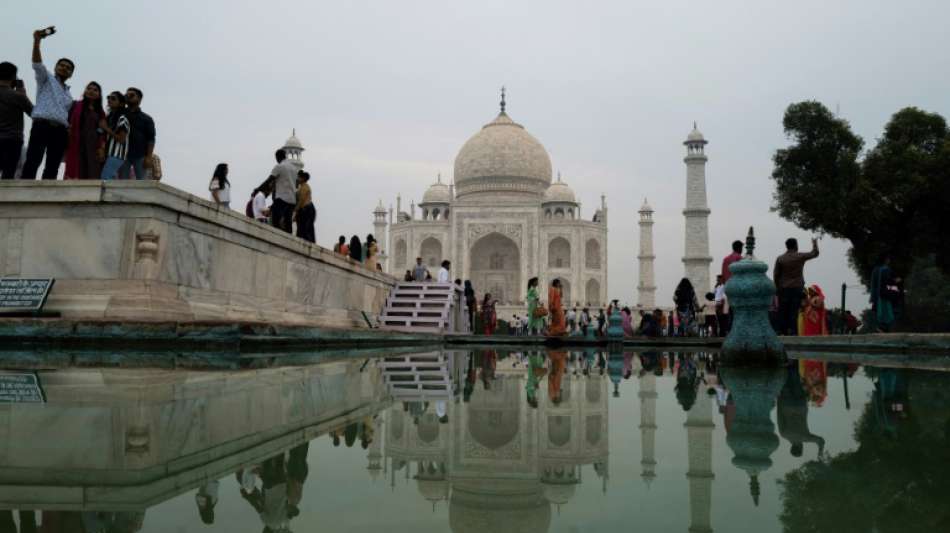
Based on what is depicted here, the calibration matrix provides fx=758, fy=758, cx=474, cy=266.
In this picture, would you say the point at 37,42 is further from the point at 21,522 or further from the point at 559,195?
the point at 559,195

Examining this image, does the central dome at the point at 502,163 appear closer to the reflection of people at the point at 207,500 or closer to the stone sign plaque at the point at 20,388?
the stone sign plaque at the point at 20,388

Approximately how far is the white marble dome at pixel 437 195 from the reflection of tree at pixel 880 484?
37.9 meters

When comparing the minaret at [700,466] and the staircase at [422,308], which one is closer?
the minaret at [700,466]

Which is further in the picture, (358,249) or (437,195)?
(437,195)

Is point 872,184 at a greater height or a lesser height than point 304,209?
greater

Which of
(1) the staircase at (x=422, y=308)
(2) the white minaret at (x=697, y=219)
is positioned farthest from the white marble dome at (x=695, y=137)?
(1) the staircase at (x=422, y=308)

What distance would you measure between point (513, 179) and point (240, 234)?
3105cm

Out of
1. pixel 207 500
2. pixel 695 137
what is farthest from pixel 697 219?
pixel 207 500

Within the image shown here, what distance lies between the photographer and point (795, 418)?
1980mm

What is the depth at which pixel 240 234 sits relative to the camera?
621 cm

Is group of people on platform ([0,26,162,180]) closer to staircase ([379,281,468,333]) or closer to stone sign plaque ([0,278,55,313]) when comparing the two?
stone sign plaque ([0,278,55,313])

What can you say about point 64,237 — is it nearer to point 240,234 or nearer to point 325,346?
point 240,234

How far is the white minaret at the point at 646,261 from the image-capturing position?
36.5m

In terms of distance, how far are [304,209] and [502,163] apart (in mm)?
28776
